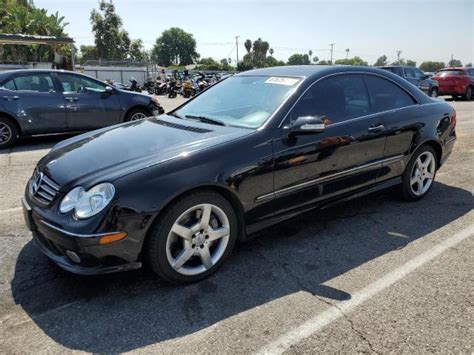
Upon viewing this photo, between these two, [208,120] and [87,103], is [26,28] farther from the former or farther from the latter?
[208,120]

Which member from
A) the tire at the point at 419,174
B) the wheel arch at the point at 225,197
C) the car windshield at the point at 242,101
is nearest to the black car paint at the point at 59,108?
the car windshield at the point at 242,101

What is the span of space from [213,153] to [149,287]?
108cm

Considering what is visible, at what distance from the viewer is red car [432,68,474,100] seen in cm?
1964

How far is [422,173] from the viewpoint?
483cm

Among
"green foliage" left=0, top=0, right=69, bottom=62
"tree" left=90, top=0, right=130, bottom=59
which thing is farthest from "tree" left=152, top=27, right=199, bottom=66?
"green foliage" left=0, top=0, right=69, bottom=62

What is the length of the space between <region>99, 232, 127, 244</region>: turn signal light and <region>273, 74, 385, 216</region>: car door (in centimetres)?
129

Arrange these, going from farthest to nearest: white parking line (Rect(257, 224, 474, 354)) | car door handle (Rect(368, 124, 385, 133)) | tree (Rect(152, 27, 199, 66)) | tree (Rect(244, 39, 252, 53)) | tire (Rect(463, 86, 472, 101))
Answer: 1. tree (Rect(152, 27, 199, 66))
2. tree (Rect(244, 39, 252, 53))
3. tire (Rect(463, 86, 472, 101))
4. car door handle (Rect(368, 124, 385, 133))
5. white parking line (Rect(257, 224, 474, 354))

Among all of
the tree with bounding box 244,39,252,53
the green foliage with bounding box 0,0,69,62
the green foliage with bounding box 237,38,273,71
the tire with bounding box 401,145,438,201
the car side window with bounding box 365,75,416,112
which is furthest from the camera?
the tree with bounding box 244,39,252,53

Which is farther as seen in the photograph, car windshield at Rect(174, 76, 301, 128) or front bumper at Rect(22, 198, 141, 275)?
car windshield at Rect(174, 76, 301, 128)

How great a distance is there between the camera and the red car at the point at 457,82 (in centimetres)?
1964

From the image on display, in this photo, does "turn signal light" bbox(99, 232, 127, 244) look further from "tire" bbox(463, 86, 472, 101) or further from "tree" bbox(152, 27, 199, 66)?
"tree" bbox(152, 27, 199, 66)

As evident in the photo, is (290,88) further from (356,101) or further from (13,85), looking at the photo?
(13,85)

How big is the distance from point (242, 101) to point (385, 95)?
1.61 meters

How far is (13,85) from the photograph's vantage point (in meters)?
7.90
